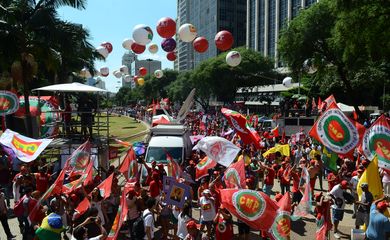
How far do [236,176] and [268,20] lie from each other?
7756cm

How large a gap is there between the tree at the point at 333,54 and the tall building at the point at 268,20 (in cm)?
3086

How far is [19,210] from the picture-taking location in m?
9.84

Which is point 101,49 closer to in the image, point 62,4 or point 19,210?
point 62,4

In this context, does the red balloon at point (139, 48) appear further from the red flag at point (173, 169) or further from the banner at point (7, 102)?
the red flag at point (173, 169)

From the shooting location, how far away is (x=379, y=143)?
10789 millimetres

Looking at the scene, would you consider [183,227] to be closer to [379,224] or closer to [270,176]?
[379,224]

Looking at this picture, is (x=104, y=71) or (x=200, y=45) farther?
(x=104, y=71)

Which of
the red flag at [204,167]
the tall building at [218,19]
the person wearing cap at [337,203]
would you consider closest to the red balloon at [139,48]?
the red flag at [204,167]

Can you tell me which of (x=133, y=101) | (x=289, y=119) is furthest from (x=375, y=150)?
(x=133, y=101)

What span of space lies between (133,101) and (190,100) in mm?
122452

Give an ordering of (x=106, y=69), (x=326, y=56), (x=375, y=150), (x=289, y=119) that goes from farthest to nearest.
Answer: (x=106, y=69) → (x=326, y=56) → (x=289, y=119) → (x=375, y=150)

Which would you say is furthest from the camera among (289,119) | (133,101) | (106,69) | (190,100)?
(133,101)

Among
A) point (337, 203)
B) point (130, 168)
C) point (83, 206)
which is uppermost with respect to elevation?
point (130, 168)

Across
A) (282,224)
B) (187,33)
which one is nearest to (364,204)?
(282,224)
